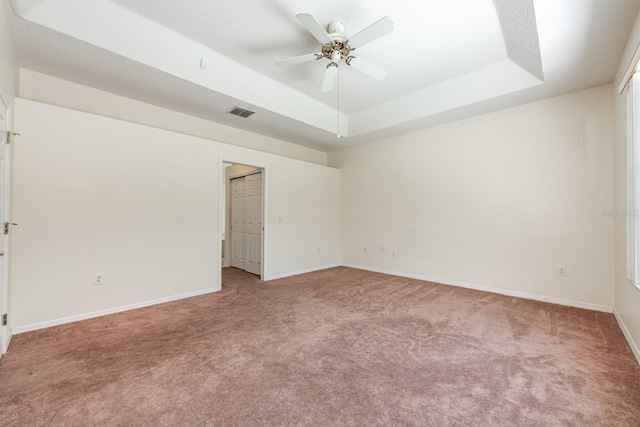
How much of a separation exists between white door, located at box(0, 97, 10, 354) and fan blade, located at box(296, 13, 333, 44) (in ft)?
8.08

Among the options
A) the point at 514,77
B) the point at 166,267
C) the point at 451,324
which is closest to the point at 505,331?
the point at 451,324

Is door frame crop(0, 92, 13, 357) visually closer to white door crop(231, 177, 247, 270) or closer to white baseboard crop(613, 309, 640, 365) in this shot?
white door crop(231, 177, 247, 270)

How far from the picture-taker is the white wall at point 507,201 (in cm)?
324

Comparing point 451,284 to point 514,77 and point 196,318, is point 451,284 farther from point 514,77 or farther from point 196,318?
point 196,318

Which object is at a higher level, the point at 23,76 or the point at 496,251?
the point at 23,76

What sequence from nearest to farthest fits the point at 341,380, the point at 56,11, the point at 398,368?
the point at 341,380 < the point at 398,368 < the point at 56,11

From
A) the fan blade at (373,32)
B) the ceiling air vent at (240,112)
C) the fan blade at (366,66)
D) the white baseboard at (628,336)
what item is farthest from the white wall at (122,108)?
the white baseboard at (628,336)

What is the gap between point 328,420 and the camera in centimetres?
150

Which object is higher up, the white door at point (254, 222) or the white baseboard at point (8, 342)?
the white door at point (254, 222)

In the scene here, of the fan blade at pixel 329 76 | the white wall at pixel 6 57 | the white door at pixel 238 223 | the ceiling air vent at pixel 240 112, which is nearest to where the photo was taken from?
the white wall at pixel 6 57

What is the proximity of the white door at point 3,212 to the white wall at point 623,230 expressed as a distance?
16.7ft

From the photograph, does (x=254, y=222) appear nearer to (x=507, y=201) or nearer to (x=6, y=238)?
(x=6, y=238)

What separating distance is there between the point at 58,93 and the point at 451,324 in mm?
5241

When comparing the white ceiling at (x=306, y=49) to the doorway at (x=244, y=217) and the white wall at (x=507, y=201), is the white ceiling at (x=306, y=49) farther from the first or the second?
the doorway at (x=244, y=217)
